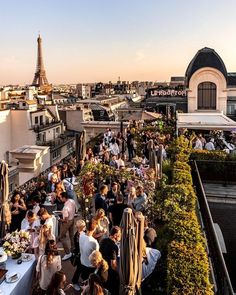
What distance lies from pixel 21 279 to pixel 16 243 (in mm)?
801

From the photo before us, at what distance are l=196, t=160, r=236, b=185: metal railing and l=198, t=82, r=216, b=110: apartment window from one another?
77.5ft

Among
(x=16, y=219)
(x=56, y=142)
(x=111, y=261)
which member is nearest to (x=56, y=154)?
(x=56, y=142)

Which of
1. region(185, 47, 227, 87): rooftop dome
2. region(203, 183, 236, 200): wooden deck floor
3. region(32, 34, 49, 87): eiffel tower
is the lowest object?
region(203, 183, 236, 200): wooden deck floor

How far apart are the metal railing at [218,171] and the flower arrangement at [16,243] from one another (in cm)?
1269

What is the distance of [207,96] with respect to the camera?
40375 millimetres

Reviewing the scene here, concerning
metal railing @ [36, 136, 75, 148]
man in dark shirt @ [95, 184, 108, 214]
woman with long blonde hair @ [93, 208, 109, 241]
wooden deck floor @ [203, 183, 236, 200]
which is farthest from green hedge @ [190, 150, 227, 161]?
metal railing @ [36, 136, 75, 148]

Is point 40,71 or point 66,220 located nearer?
point 66,220

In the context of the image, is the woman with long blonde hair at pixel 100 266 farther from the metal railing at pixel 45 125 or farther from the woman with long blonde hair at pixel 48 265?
the metal railing at pixel 45 125

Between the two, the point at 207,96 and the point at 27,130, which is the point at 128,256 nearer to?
the point at 27,130

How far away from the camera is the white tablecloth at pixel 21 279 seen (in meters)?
6.22

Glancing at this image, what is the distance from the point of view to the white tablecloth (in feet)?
20.4

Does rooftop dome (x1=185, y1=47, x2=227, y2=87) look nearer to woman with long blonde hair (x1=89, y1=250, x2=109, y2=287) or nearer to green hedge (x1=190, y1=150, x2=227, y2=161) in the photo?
green hedge (x1=190, y1=150, x2=227, y2=161)

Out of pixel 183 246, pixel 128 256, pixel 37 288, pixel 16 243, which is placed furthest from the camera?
pixel 183 246

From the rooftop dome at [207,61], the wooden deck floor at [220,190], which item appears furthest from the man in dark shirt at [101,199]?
the rooftop dome at [207,61]
